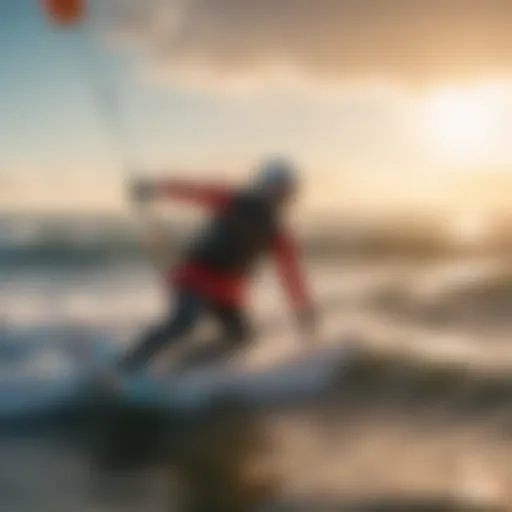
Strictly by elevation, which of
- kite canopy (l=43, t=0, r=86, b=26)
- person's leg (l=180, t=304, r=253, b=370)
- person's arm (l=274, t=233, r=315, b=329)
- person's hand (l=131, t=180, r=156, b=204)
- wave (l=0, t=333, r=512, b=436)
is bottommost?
wave (l=0, t=333, r=512, b=436)

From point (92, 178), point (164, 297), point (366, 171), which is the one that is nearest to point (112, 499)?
point (164, 297)

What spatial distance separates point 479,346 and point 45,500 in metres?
0.55

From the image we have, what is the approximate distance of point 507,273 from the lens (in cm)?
118

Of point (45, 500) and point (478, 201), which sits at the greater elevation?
point (478, 201)

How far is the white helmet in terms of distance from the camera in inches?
45.9

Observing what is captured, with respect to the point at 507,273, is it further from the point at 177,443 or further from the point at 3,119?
the point at 3,119

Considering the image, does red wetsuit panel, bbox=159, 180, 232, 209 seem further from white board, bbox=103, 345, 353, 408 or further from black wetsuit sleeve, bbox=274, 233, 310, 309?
white board, bbox=103, 345, 353, 408

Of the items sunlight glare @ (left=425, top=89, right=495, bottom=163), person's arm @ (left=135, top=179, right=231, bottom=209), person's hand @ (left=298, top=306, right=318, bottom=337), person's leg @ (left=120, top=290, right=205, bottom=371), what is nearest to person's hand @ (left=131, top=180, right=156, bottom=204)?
person's arm @ (left=135, top=179, right=231, bottom=209)

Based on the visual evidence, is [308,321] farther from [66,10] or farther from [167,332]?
[66,10]

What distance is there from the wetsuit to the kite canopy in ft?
0.82

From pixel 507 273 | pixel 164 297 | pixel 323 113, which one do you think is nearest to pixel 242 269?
pixel 164 297

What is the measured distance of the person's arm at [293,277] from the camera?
1.16 meters

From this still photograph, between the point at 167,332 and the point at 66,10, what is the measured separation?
1.35ft

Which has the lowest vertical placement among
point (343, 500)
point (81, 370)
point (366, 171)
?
point (343, 500)
